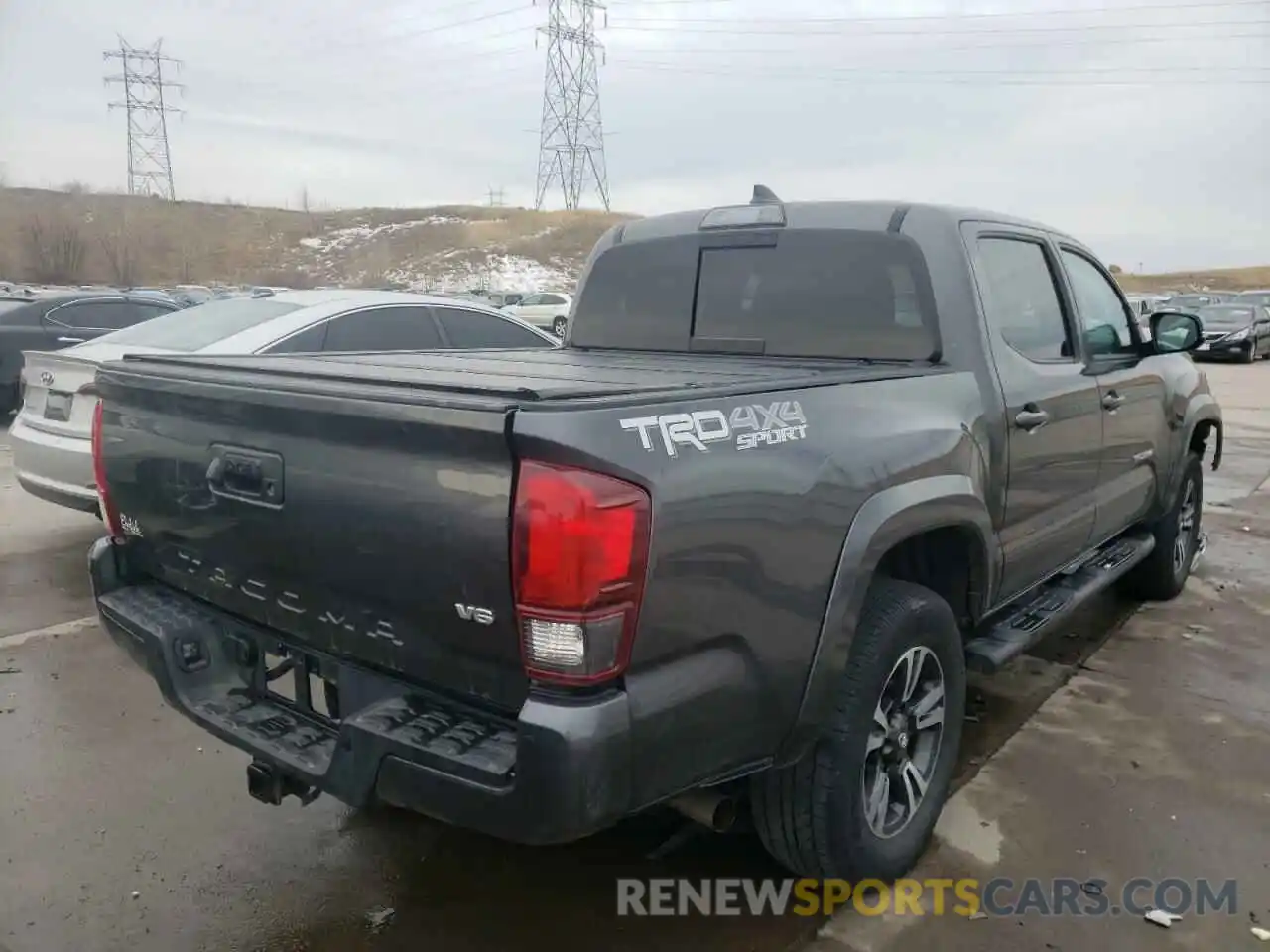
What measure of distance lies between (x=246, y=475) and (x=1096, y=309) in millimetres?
3771

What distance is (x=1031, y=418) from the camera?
345 cm

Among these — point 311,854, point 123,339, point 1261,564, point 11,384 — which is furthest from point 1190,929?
point 11,384

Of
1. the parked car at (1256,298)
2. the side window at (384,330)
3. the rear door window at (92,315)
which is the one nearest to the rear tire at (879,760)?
the side window at (384,330)

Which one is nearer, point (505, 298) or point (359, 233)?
point (505, 298)

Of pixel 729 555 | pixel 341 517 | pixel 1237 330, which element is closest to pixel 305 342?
pixel 341 517

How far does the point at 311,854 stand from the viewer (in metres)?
3.12

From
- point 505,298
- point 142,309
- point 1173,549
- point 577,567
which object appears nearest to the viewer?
point 577,567

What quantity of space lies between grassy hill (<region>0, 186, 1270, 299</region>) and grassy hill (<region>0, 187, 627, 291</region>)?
0.10 m

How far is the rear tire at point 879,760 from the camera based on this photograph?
259cm

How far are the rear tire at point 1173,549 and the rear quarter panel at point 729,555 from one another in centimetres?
357

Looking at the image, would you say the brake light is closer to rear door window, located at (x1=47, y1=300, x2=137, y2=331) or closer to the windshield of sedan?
the windshield of sedan

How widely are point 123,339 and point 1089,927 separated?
6.17 m

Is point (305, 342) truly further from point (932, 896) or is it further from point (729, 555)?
point (932, 896)

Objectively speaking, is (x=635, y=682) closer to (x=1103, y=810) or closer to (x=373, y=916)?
(x=373, y=916)
